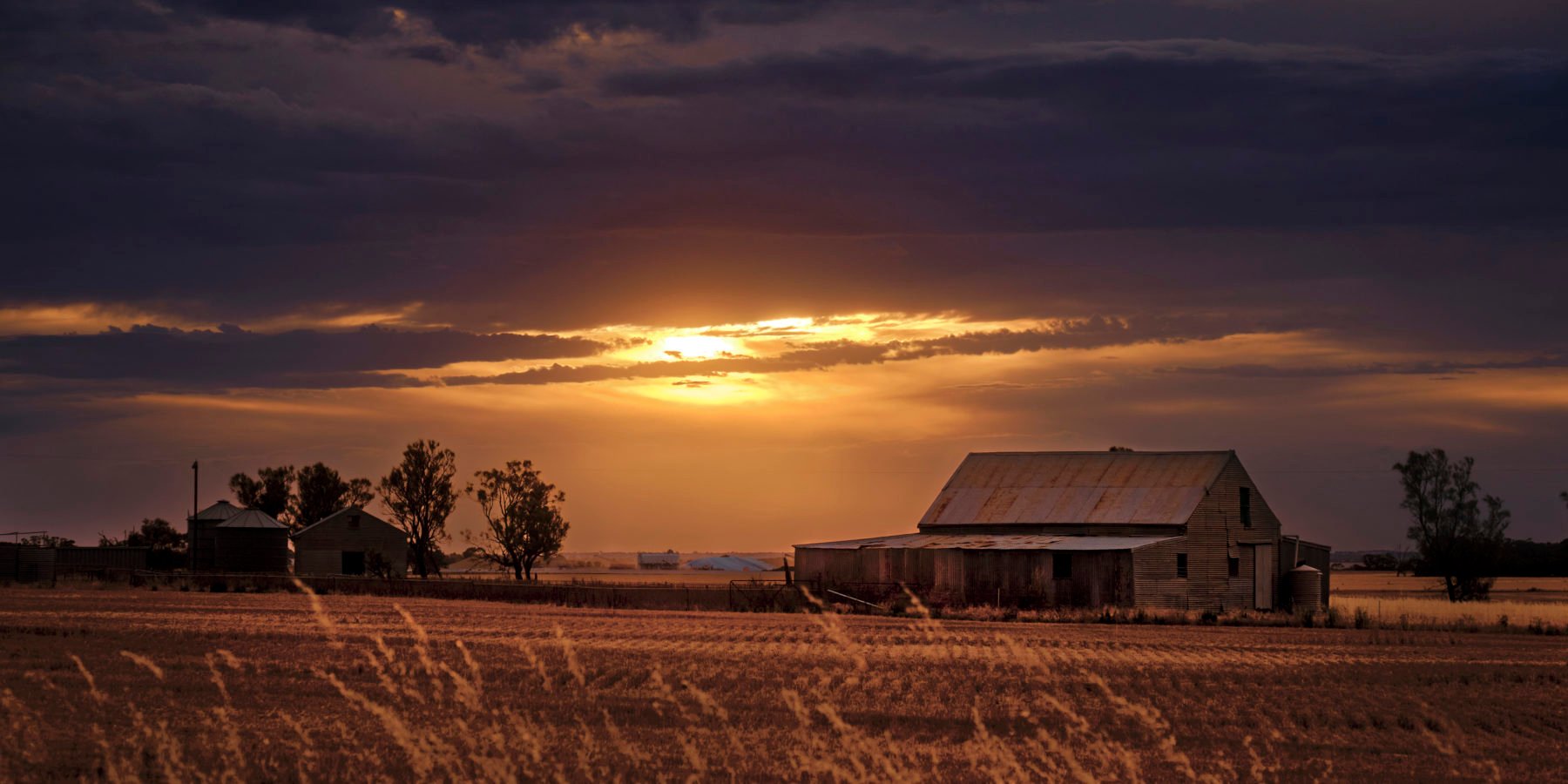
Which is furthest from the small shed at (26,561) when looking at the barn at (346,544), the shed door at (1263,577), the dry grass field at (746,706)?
the shed door at (1263,577)

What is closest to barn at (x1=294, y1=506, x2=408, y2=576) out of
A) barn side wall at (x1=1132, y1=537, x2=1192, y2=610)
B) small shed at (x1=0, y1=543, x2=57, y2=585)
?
small shed at (x1=0, y1=543, x2=57, y2=585)

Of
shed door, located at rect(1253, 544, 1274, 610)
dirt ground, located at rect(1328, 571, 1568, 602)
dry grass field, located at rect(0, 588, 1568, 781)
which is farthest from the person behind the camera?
dirt ground, located at rect(1328, 571, 1568, 602)

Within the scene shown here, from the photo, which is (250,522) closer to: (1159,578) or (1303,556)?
(1159,578)

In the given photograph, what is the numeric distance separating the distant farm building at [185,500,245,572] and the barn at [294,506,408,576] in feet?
17.8

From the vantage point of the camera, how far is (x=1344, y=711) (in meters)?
23.8

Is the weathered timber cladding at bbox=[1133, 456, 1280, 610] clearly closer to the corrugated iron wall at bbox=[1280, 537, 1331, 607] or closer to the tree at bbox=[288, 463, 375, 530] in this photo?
the corrugated iron wall at bbox=[1280, 537, 1331, 607]

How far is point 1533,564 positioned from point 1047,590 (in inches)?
3883

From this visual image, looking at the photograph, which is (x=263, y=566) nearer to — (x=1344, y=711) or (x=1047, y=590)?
(x=1047, y=590)

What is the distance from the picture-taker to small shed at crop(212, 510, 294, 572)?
91.9 meters

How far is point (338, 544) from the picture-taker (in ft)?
309

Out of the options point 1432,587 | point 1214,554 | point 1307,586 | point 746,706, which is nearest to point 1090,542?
point 1214,554

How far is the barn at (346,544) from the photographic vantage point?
9375 centimetres

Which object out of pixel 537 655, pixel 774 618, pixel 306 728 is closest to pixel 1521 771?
pixel 306 728

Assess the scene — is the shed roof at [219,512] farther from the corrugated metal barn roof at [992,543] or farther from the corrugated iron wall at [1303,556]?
the corrugated iron wall at [1303,556]
